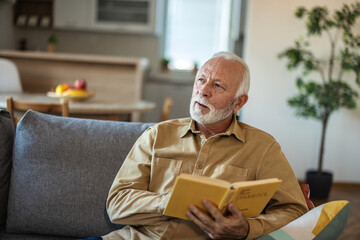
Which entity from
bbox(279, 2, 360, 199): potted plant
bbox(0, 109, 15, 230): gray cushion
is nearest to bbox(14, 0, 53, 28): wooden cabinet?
bbox(279, 2, 360, 199): potted plant

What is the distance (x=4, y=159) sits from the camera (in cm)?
170

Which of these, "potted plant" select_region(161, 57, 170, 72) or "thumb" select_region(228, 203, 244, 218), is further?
"potted plant" select_region(161, 57, 170, 72)

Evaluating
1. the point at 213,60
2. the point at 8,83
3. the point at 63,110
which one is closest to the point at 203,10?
the point at 8,83

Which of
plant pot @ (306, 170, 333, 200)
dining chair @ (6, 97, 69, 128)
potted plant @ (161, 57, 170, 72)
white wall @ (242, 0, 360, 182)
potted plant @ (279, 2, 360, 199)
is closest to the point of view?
dining chair @ (6, 97, 69, 128)

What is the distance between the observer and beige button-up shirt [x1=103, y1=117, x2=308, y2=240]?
1.40 meters

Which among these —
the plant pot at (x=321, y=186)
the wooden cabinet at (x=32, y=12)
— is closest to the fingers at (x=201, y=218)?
the plant pot at (x=321, y=186)

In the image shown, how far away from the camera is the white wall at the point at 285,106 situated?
14.1ft

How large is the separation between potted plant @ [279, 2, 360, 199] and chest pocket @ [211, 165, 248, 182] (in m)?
2.56

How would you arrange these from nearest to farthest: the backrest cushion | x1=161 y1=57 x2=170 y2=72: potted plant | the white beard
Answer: the backrest cushion
the white beard
x1=161 y1=57 x2=170 y2=72: potted plant

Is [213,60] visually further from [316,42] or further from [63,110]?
[316,42]

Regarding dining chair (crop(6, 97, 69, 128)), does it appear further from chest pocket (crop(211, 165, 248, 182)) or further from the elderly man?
chest pocket (crop(211, 165, 248, 182))

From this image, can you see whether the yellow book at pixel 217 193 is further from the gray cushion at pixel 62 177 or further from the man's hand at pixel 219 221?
the gray cushion at pixel 62 177

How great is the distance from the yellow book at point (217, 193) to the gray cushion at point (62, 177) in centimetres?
49

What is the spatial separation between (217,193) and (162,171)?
15.0 inches
